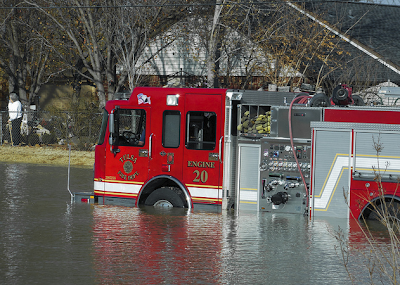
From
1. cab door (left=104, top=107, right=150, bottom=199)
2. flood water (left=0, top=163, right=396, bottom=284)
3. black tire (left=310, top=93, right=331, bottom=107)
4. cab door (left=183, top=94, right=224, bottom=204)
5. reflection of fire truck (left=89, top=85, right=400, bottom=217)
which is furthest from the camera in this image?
cab door (left=104, top=107, right=150, bottom=199)

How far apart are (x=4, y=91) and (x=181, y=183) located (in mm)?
31958

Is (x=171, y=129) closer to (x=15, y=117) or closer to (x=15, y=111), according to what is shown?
(x=15, y=111)

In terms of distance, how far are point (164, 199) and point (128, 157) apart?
999 millimetres

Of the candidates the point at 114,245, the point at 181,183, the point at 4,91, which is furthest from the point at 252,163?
the point at 4,91

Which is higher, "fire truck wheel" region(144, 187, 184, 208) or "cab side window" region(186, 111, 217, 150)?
"cab side window" region(186, 111, 217, 150)

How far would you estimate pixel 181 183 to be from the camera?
10.4 metres

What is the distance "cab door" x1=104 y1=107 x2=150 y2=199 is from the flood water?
1.43ft

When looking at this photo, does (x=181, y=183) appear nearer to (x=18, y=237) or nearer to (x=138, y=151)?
(x=138, y=151)

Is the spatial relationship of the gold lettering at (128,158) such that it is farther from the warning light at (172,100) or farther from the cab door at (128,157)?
the warning light at (172,100)

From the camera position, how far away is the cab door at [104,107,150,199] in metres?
10.5

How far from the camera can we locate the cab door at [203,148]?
1019 cm

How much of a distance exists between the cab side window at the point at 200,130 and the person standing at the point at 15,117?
12399mm

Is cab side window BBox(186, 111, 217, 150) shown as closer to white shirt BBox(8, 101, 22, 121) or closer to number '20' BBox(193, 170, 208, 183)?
number '20' BBox(193, 170, 208, 183)

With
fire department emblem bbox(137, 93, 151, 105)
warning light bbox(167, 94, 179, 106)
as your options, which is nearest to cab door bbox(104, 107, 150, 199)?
fire department emblem bbox(137, 93, 151, 105)
